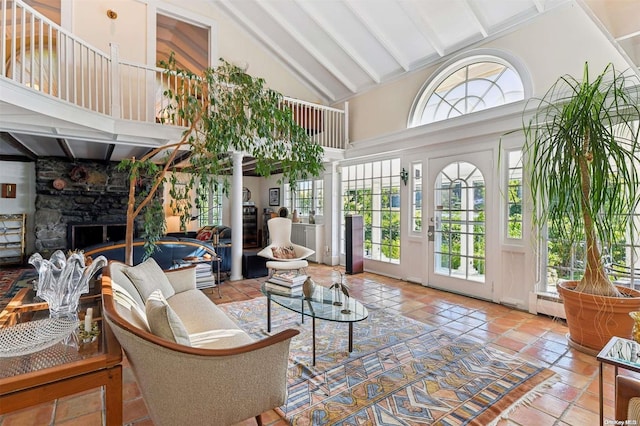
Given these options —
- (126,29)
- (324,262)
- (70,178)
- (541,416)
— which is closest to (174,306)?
(541,416)

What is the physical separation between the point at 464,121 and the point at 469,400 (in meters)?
3.42

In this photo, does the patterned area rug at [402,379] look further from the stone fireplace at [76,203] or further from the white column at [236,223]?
the stone fireplace at [76,203]

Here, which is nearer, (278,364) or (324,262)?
(278,364)

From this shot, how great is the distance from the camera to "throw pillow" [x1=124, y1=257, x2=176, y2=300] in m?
2.47

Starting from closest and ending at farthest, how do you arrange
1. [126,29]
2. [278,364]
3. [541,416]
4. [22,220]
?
[278,364], [541,416], [126,29], [22,220]

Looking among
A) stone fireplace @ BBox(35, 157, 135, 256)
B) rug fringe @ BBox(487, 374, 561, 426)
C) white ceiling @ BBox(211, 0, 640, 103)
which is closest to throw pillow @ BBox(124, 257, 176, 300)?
rug fringe @ BBox(487, 374, 561, 426)

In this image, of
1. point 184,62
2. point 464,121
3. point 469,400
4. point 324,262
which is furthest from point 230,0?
point 469,400

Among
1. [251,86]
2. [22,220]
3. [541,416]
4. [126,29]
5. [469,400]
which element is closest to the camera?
[541,416]

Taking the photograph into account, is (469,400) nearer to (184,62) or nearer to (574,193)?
(574,193)

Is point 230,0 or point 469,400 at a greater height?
point 230,0

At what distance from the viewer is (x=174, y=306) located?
2.59 m

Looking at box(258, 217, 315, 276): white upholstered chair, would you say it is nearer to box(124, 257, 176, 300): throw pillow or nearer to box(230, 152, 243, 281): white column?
box(230, 152, 243, 281): white column

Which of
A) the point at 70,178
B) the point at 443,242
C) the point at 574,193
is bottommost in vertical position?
the point at 443,242

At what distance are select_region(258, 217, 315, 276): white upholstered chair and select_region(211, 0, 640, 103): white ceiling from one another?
3.10 meters
